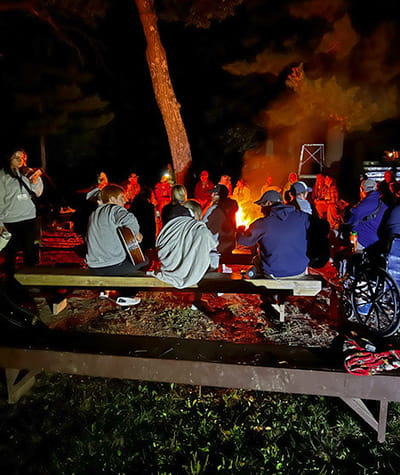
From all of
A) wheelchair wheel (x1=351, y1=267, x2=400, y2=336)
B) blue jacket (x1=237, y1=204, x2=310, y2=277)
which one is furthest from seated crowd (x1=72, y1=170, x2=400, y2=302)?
wheelchair wheel (x1=351, y1=267, x2=400, y2=336)

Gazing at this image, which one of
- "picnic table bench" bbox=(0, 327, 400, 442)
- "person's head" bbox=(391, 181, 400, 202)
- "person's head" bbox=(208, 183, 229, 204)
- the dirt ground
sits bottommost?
the dirt ground

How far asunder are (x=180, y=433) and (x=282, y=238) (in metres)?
2.35

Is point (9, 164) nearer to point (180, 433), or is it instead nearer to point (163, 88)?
point (180, 433)

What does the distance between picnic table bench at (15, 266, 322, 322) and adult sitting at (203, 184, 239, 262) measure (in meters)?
1.46

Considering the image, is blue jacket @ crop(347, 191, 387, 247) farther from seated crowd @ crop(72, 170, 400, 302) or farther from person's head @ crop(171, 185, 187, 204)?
person's head @ crop(171, 185, 187, 204)

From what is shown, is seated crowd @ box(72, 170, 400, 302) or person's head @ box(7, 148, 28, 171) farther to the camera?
person's head @ box(7, 148, 28, 171)

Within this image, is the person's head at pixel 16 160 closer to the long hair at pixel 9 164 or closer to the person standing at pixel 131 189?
the long hair at pixel 9 164

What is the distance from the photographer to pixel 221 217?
20.4 ft

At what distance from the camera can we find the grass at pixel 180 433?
2.99 m

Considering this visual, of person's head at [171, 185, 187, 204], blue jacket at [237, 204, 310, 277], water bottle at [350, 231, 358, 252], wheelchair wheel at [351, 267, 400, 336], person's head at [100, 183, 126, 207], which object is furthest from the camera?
water bottle at [350, 231, 358, 252]

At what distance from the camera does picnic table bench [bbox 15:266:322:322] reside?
4547mm

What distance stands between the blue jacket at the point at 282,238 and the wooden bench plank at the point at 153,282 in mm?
169

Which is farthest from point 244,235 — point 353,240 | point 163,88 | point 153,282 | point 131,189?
point 163,88

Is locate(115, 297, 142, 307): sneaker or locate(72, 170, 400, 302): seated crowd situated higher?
locate(72, 170, 400, 302): seated crowd
